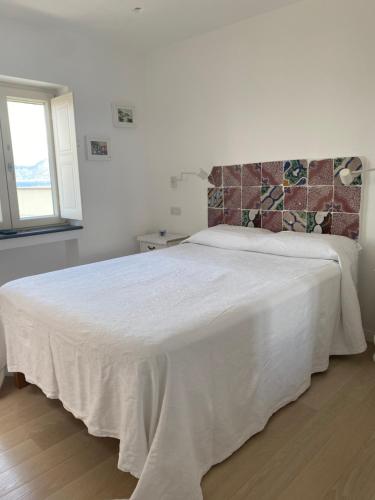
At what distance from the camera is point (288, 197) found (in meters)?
3.05

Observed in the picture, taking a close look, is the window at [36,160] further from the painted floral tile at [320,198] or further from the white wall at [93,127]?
the painted floral tile at [320,198]

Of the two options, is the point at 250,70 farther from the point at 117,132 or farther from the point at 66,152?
the point at 66,152

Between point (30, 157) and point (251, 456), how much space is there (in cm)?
301

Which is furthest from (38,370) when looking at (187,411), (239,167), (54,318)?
(239,167)

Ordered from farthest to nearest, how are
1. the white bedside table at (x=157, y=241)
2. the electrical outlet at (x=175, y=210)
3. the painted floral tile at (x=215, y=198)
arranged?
the electrical outlet at (x=175, y=210) < the white bedside table at (x=157, y=241) < the painted floral tile at (x=215, y=198)

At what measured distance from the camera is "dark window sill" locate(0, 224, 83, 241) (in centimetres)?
303

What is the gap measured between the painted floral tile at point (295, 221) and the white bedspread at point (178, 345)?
0.52 m

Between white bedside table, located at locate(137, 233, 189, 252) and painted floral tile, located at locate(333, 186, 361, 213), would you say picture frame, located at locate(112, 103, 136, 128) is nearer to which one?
white bedside table, located at locate(137, 233, 189, 252)

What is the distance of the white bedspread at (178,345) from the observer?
1.39 m

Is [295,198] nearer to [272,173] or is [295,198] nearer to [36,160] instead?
[272,173]

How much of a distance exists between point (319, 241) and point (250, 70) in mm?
1606

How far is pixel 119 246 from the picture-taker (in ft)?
13.1

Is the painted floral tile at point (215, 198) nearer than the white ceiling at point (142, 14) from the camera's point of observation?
No

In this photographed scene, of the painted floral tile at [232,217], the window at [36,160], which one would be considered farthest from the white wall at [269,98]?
the window at [36,160]
